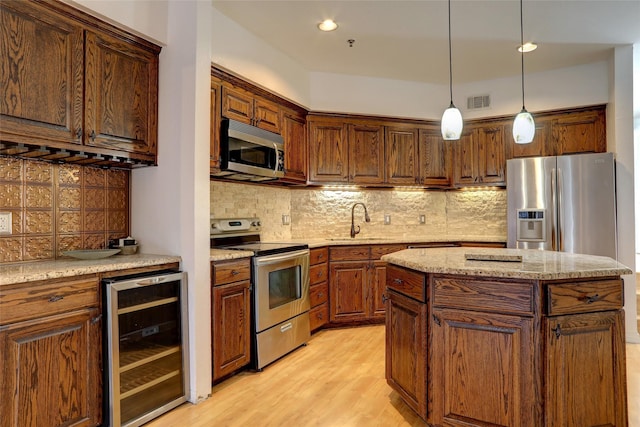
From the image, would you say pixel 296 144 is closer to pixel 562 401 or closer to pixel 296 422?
pixel 296 422

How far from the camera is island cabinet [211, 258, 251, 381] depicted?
8.64ft

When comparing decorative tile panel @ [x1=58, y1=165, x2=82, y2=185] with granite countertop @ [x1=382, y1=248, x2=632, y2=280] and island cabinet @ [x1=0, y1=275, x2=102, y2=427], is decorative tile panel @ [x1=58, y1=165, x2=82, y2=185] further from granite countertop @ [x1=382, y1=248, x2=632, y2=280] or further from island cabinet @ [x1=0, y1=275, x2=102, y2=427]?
granite countertop @ [x1=382, y1=248, x2=632, y2=280]

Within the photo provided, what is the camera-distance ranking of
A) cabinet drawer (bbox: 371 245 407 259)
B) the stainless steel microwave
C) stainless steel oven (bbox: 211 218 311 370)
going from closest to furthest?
stainless steel oven (bbox: 211 218 311 370) < the stainless steel microwave < cabinet drawer (bbox: 371 245 407 259)

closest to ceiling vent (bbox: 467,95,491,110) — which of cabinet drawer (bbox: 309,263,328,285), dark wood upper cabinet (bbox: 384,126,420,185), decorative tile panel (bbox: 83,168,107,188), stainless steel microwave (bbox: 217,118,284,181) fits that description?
dark wood upper cabinet (bbox: 384,126,420,185)

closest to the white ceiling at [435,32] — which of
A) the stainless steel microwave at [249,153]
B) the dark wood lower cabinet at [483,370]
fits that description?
the stainless steel microwave at [249,153]

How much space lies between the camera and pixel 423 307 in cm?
204

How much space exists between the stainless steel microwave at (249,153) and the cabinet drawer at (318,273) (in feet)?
3.11

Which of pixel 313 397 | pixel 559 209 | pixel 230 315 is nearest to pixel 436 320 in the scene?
pixel 313 397

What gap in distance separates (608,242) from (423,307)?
2.76 metres

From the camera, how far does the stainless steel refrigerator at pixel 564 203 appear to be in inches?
146

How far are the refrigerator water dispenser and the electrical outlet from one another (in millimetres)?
4296

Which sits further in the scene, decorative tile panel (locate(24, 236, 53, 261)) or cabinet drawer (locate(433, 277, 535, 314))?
decorative tile panel (locate(24, 236, 53, 261))

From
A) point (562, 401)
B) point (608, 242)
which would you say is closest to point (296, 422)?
point (562, 401)

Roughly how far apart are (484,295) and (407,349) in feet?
1.88
